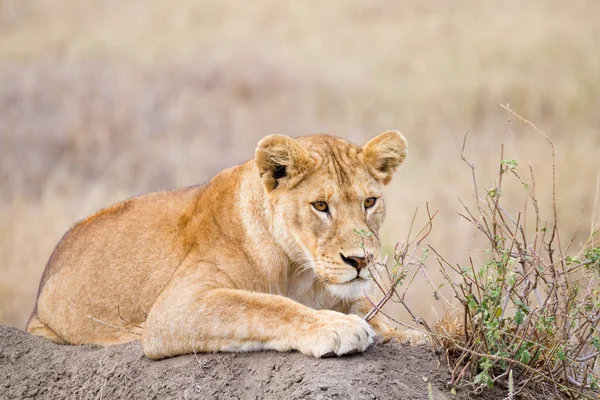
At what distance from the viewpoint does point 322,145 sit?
6020 millimetres

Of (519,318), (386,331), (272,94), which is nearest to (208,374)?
(386,331)

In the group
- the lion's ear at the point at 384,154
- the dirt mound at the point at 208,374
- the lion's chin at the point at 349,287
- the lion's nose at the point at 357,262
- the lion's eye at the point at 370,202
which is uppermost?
the lion's ear at the point at 384,154

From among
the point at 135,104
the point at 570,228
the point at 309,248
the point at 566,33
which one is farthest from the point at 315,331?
the point at 566,33

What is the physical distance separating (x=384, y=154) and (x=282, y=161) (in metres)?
0.69

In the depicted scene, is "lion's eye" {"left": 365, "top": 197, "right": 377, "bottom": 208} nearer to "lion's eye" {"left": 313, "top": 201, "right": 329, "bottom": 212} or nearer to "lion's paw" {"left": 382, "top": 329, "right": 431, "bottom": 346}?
"lion's eye" {"left": 313, "top": 201, "right": 329, "bottom": 212}

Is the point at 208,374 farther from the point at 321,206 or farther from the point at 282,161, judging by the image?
the point at 282,161

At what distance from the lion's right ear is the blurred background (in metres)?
7.91

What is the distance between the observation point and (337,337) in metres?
4.86

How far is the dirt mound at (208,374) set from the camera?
4809 mm

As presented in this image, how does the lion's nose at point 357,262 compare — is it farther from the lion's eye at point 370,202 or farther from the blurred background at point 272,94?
the blurred background at point 272,94

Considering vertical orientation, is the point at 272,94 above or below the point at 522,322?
above

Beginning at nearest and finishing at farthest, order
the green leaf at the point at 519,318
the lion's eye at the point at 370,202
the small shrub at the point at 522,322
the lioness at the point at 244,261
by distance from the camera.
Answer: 1. the green leaf at the point at 519,318
2. the small shrub at the point at 522,322
3. the lioness at the point at 244,261
4. the lion's eye at the point at 370,202

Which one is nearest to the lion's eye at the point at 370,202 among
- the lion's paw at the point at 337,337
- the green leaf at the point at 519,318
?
the lion's paw at the point at 337,337

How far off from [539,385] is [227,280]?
1.88 meters
